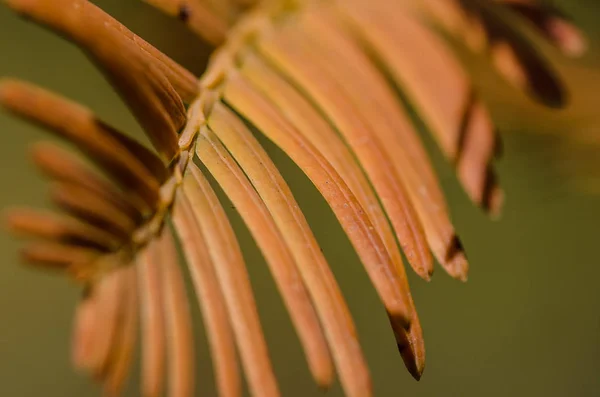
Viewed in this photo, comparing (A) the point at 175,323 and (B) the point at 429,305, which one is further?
(B) the point at 429,305

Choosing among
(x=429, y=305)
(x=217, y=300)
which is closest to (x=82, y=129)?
(x=217, y=300)

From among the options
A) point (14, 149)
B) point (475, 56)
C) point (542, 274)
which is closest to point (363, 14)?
point (475, 56)

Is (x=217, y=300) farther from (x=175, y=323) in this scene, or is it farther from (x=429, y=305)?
(x=429, y=305)

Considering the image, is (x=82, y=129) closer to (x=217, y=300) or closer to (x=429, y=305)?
(x=217, y=300)

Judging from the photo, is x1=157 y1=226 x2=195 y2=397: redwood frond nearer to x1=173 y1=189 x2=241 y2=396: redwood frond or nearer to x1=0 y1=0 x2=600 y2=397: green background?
x1=173 y1=189 x2=241 y2=396: redwood frond

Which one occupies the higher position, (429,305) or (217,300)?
(429,305)

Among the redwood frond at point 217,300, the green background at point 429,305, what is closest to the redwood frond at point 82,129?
the redwood frond at point 217,300

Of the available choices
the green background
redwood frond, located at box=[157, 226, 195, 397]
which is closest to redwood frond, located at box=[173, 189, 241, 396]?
redwood frond, located at box=[157, 226, 195, 397]

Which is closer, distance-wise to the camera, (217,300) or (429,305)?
(217,300)

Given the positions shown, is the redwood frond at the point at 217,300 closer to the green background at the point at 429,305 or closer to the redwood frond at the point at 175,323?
the redwood frond at the point at 175,323
